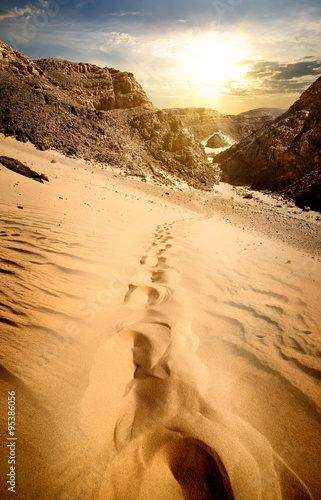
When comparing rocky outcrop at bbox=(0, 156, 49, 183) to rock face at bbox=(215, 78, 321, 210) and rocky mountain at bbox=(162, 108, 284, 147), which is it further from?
rocky mountain at bbox=(162, 108, 284, 147)

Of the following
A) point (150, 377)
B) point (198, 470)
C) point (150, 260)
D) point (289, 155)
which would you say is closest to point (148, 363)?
point (150, 377)

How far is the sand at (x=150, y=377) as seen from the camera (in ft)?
3.92

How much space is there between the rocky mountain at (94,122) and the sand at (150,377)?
15.5 metres

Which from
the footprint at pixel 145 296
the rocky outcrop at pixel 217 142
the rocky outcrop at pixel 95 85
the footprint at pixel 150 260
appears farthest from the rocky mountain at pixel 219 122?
the footprint at pixel 145 296

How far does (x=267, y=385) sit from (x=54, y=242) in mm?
3252

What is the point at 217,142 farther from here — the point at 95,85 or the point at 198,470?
the point at 198,470

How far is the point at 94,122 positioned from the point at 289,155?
66.8 feet

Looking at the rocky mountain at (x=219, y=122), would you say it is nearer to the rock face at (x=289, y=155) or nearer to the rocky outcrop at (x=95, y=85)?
the rocky outcrop at (x=95, y=85)

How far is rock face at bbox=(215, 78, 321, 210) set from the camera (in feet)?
67.8

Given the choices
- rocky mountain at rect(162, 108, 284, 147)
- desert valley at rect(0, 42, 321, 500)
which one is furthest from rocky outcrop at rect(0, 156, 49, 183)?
rocky mountain at rect(162, 108, 284, 147)

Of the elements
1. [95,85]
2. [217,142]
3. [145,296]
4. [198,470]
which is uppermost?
[217,142]

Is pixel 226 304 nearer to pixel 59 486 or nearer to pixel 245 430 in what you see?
pixel 245 430

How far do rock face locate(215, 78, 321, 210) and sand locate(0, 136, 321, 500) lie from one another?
744 inches

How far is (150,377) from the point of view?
1748 millimetres
